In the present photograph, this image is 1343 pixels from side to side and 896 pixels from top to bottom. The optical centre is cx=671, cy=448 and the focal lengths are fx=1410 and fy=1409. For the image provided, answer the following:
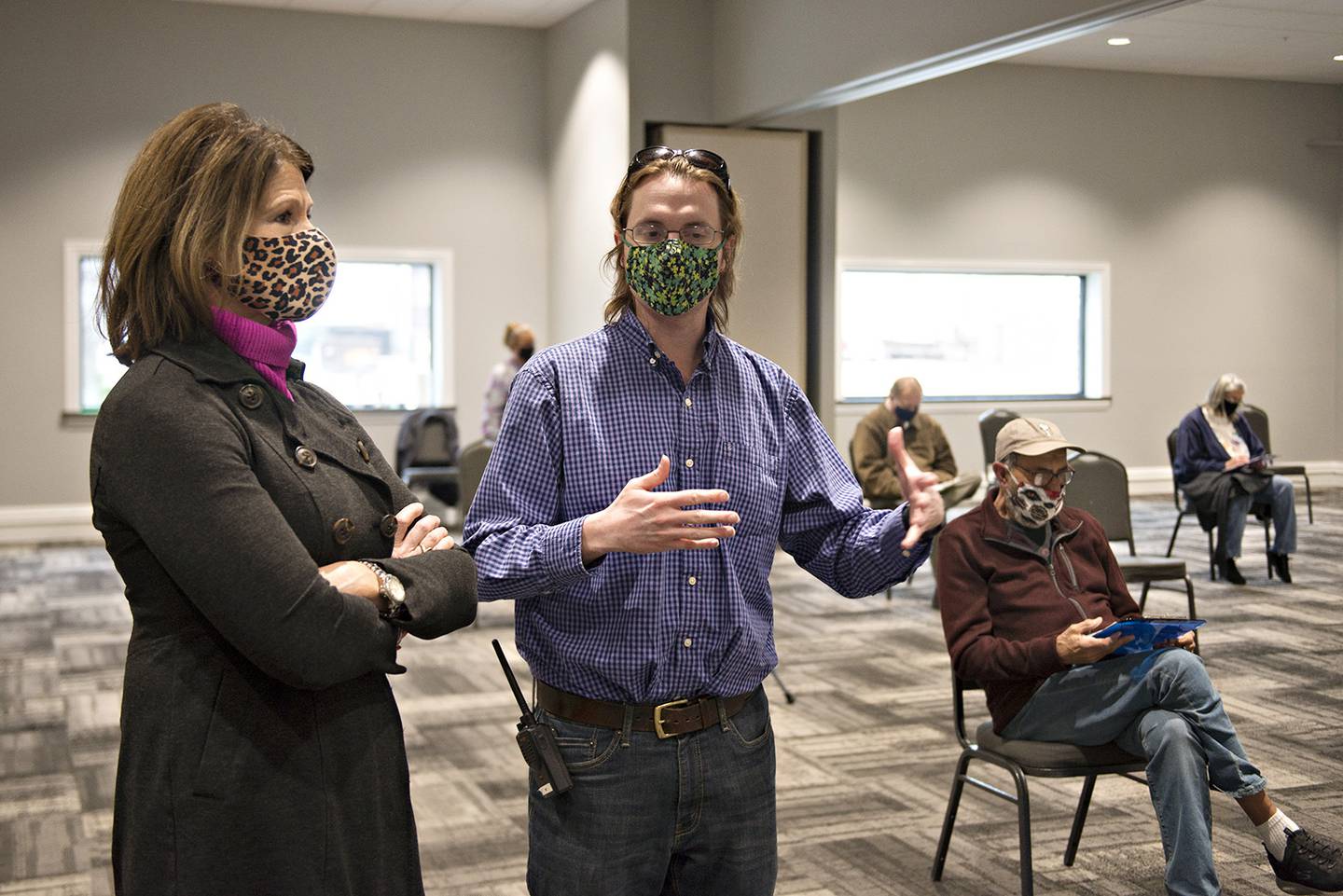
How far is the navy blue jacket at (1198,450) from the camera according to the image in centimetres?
767

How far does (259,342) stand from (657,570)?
59cm

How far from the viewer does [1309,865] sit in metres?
3.12

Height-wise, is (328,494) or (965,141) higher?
(965,141)

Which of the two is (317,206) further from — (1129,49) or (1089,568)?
(1089,568)

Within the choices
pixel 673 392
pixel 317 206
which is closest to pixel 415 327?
pixel 317 206

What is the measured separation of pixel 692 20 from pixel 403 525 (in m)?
8.28

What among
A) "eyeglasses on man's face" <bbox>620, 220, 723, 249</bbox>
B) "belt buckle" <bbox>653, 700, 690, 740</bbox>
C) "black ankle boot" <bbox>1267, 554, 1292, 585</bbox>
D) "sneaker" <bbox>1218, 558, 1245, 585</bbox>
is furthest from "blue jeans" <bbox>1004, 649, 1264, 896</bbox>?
"sneaker" <bbox>1218, 558, 1245, 585</bbox>

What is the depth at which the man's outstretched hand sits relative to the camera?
175 centimetres

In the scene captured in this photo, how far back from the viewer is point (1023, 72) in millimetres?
12391

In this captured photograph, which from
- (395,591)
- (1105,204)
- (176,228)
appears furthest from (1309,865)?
(1105,204)

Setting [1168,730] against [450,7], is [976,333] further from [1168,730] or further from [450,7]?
[1168,730]

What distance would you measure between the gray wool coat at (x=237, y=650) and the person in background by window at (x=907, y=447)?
6190mm

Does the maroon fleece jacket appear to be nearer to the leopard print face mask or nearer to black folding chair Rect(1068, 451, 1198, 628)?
the leopard print face mask

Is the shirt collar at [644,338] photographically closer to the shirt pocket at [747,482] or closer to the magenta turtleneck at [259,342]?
the shirt pocket at [747,482]
